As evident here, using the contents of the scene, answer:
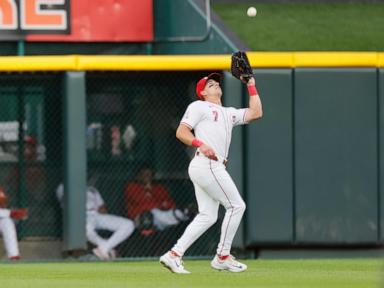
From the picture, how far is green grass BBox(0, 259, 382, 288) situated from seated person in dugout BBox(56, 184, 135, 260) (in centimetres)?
130

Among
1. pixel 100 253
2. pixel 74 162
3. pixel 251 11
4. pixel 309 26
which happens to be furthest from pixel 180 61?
pixel 309 26

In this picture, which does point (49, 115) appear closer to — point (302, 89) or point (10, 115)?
point (10, 115)

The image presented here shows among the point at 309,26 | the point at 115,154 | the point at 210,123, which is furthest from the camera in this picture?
the point at 309,26

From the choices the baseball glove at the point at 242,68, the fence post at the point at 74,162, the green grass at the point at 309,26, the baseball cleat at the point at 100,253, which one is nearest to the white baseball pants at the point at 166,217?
the baseball cleat at the point at 100,253

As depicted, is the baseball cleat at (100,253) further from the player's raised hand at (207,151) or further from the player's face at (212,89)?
the player's raised hand at (207,151)

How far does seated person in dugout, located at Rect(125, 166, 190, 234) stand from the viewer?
15.4m

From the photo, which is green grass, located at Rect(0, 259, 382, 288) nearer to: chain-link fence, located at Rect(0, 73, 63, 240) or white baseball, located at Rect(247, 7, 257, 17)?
chain-link fence, located at Rect(0, 73, 63, 240)

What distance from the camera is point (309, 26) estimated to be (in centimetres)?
1758

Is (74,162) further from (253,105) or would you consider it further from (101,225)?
(253,105)

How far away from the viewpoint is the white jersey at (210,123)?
11.1 m

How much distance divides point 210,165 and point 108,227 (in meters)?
4.35

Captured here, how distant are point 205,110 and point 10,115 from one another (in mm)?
4729

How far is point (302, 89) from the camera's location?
15250 mm

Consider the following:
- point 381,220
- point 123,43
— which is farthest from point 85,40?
point 381,220
